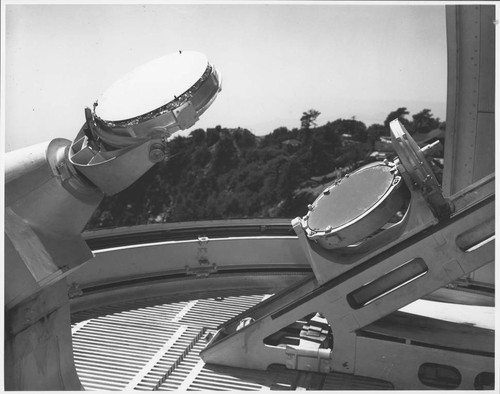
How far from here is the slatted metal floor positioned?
5.48 metres

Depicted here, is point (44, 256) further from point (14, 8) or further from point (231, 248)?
point (231, 248)

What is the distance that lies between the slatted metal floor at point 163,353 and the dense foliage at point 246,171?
12.9 feet

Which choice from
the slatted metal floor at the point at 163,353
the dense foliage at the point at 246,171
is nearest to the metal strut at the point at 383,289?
the slatted metal floor at the point at 163,353

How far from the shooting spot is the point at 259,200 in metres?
11.4


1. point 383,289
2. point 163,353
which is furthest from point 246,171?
point 383,289

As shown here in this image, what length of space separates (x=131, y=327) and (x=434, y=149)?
135 inches

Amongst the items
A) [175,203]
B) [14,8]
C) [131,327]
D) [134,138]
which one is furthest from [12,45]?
[175,203]

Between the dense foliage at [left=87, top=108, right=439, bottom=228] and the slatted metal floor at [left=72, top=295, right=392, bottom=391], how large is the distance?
394cm

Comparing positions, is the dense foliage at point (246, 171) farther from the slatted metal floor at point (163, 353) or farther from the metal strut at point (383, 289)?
the metal strut at point (383, 289)

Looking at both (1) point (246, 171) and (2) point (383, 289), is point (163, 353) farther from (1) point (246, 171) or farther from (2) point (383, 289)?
(1) point (246, 171)

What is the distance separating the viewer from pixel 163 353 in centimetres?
598

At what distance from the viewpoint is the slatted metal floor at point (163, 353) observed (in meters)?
5.48

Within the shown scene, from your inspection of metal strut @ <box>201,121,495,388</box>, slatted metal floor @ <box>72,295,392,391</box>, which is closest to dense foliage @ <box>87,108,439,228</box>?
slatted metal floor @ <box>72,295,392,391</box>

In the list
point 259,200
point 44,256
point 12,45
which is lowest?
point 259,200
